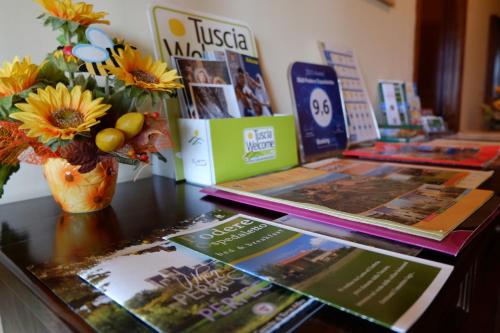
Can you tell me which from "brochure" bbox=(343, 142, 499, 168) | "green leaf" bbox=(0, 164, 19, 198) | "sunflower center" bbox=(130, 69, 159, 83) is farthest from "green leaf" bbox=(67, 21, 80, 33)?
"brochure" bbox=(343, 142, 499, 168)

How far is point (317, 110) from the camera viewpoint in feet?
3.73

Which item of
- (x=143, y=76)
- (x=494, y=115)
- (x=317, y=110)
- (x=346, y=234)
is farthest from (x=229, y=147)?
(x=494, y=115)

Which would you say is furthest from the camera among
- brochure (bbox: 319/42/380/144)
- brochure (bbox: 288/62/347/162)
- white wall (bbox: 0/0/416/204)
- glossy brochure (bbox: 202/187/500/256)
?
brochure (bbox: 319/42/380/144)

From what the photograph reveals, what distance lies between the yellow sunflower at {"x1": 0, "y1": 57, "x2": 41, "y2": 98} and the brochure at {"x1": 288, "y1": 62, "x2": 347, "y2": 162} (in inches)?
26.9

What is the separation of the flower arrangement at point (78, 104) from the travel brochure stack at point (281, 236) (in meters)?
0.16

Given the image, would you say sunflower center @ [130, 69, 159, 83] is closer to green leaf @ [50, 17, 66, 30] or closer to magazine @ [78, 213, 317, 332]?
green leaf @ [50, 17, 66, 30]

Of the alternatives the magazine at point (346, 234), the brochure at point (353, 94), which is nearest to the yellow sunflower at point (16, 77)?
the magazine at point (346, 234)

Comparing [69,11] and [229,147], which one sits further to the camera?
[229,147]

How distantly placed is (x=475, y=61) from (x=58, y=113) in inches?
119

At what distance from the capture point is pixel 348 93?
53.0 inches

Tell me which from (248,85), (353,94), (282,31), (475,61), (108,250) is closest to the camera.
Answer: (108,250)

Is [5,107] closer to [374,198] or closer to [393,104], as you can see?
[374,198]

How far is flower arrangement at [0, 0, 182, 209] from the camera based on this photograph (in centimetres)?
48

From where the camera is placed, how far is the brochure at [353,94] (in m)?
1.30
